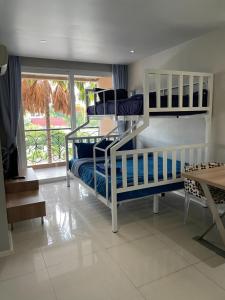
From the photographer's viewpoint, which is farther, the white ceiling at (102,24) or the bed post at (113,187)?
the bed post at (113,187)

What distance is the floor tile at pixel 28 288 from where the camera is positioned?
1730mm

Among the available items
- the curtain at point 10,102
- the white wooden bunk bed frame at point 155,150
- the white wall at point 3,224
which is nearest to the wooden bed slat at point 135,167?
the white wooden bunk bed frame at point 155,150

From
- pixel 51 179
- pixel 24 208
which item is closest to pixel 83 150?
pixel 51 179

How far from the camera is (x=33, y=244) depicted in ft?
8.02

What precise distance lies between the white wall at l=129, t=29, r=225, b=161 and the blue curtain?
1.12ft

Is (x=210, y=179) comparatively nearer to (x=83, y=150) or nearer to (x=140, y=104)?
(x=140, y=104)

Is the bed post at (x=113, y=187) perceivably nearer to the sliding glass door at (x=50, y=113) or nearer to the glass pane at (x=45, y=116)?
the sliding glass door at (x=50, y=113)

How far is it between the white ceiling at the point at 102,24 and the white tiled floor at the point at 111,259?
7.62 ft

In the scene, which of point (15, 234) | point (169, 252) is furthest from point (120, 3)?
point (15, 234)

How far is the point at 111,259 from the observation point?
85.0 inches

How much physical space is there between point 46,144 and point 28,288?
389cm

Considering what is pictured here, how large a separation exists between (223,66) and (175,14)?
95 centimetres

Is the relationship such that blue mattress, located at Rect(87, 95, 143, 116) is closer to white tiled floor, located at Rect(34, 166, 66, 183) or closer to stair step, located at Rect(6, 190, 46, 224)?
stair step, located at Rect(6, 190, 46, 224)

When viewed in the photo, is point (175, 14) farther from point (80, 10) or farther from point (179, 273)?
point (179, 273)
